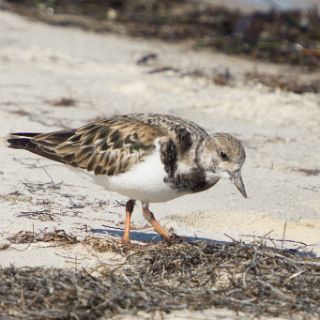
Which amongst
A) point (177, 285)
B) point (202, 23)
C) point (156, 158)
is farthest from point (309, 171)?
point (202, 23)

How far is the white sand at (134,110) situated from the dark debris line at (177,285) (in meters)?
0.31

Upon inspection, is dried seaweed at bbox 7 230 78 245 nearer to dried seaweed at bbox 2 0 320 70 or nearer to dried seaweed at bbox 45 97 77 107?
dried seaweed at bbox 45 97 77 107

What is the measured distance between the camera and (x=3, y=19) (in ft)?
33.6

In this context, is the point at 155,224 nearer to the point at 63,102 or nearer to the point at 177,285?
the point at 177,285

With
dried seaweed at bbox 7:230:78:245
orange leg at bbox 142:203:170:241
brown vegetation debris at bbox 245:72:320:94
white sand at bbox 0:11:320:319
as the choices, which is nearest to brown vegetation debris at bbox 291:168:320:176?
white sand at bbox 0:11:320:319

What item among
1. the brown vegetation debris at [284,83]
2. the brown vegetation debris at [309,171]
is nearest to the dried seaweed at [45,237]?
the brown vegetation debris at [309,171]

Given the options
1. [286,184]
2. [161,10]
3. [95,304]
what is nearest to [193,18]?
[161,10]

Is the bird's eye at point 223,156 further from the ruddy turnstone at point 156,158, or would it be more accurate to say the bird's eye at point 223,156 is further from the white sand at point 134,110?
the white sand at point 134,110

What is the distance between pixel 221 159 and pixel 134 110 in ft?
9.80

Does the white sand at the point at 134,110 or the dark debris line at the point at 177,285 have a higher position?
the dark debris line at the point at 177,285

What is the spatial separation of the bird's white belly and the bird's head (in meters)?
0.17

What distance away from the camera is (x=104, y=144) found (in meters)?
4.90

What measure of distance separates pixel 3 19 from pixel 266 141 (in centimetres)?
406

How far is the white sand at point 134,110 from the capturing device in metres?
5.21
